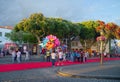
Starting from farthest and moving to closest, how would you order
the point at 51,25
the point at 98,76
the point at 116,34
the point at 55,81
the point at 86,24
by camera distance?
the point at 86,24, the point at 116,34, the point at 51,25, the point at 98,76, the point at 55,81

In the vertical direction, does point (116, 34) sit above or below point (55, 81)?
above

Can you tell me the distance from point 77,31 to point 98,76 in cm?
4839

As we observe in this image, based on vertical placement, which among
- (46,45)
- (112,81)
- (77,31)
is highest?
(77,31)

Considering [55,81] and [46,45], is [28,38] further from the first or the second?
[55,81]

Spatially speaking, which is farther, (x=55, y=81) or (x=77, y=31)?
(x=77, y=31)

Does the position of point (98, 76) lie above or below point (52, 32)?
below

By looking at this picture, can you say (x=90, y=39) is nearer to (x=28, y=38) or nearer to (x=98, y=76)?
(x=28, y=38)

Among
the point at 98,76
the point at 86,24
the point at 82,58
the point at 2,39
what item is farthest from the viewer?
the point at 2,39

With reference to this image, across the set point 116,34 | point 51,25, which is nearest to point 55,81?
point 51,25

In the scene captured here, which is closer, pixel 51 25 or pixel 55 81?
pixel 55 81

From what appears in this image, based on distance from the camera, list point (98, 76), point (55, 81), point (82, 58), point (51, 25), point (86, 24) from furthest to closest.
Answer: point (86, 24) < point (51, 25) < point (82, 58) < point (98, 76) < point (55, 81)

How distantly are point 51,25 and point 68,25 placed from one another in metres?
6.86

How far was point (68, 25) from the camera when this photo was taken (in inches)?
2554

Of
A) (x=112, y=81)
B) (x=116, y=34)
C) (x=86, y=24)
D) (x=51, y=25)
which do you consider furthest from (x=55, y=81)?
(x=86, y=24)
